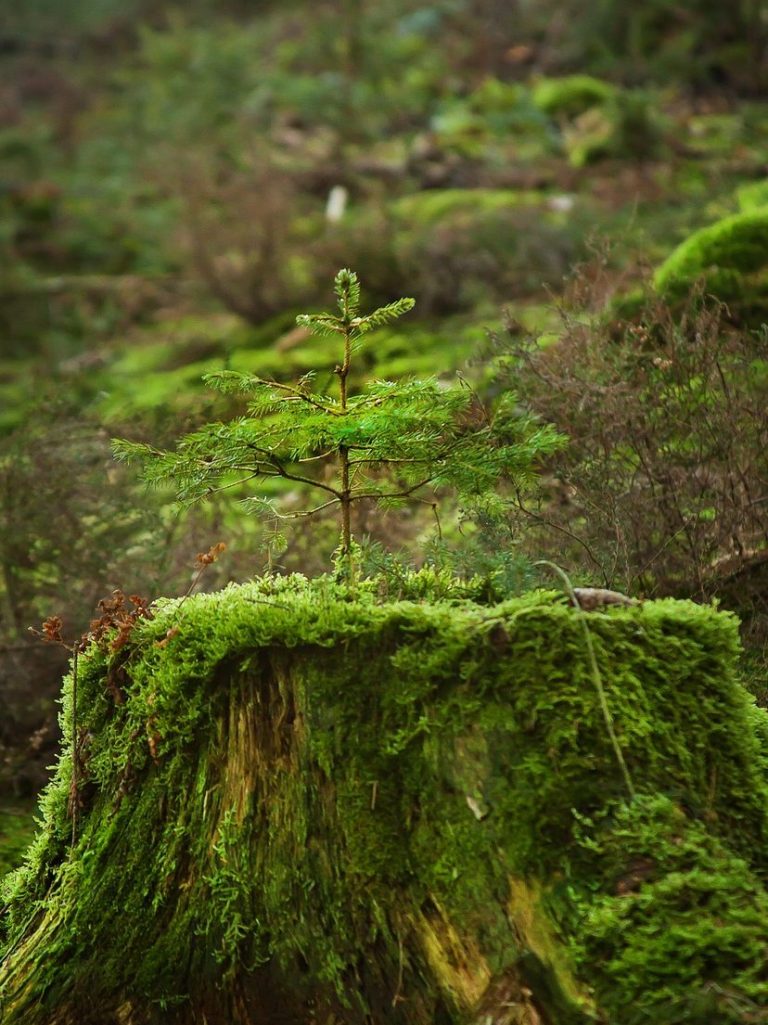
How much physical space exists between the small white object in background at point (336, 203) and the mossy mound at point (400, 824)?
9.93 meters

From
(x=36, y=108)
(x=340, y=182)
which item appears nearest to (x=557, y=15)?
(x=340, y=182)

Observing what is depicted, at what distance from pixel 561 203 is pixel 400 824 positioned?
402 inches

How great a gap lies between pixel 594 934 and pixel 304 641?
3.12 feet

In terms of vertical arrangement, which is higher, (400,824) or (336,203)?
(400,824)

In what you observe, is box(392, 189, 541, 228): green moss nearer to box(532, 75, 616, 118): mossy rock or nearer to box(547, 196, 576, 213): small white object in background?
box(547, 196, 576, 213): small white object in background

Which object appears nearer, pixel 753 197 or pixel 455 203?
pixel 753 197

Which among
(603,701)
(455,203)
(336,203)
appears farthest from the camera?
(336,203)

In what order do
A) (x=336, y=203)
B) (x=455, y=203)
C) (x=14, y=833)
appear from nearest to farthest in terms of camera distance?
1. (x=14, y=833)
2. (x=455, y=203)
3. (x=336, y=203)

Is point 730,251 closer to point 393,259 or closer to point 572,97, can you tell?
point 393,259

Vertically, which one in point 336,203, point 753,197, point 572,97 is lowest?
point 336,203

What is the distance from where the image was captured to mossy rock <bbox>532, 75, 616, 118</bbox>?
14305 mm

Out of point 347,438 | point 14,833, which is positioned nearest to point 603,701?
point 347,438

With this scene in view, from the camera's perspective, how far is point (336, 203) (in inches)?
500

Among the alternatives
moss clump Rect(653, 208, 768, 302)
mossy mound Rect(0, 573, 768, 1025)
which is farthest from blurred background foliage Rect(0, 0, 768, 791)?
mossy mound Rect(0, 573, 768, 1025)
